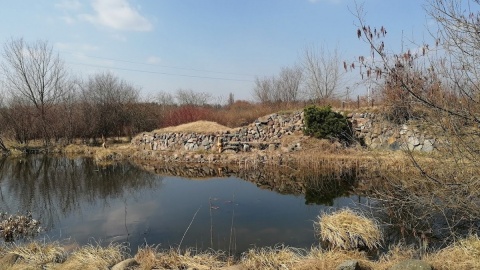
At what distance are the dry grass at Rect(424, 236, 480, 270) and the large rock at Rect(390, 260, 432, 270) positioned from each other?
1.02ft

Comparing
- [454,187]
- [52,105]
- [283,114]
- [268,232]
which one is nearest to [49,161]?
[52,105]

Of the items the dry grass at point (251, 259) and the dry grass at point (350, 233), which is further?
the dry grass at point (350, 233)

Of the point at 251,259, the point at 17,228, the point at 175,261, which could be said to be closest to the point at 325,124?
the point at 251,259

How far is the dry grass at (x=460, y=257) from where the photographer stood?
14.3 feet

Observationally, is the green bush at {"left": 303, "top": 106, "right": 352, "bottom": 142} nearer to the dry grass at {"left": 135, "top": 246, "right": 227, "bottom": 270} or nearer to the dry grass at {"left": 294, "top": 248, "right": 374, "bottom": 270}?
the dry grass at {"left": 294, "top": 248, "right": 374, "bottom": 270}

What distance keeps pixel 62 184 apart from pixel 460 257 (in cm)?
1296

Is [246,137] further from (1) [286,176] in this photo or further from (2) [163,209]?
(2) [163,209]

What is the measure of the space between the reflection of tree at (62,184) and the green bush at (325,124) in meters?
7.57

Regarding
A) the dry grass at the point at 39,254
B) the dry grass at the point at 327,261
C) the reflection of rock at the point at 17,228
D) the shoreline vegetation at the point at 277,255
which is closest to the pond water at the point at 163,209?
the reflection of rock at the point at 17,228

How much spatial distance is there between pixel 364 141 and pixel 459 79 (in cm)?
1300

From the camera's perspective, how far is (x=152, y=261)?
5.29 metres

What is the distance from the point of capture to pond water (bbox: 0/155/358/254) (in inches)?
288

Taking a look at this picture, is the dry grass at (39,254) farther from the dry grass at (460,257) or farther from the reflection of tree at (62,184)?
the dry grass at (460,257)

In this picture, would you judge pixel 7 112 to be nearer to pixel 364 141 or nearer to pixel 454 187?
pixel 364 141
